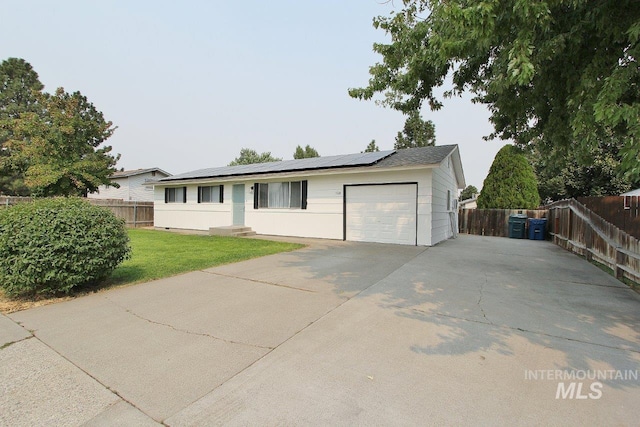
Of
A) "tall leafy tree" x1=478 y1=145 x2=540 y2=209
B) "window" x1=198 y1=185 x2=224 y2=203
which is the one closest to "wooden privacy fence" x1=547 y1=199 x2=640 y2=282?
"tall leafy tree" x1=478 y1=145 x2=540 y2=209

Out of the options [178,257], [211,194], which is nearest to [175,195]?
[211,194]

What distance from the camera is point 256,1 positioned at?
787 cm

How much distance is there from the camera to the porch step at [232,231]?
42.1 ft

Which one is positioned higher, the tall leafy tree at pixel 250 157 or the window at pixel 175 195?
the tall leafy tree at pixel 250 157

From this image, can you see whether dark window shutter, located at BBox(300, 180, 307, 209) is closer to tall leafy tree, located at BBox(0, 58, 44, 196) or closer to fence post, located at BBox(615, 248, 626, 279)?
fence post, located at BBox(615, 248, 626, 279)

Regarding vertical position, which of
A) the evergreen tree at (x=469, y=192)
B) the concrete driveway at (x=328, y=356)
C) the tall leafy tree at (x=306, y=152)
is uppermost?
the tall leafy tree at (x=306, y=152)

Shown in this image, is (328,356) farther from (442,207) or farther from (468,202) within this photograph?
(468,202)

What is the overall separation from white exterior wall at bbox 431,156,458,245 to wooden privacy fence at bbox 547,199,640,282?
4035mm

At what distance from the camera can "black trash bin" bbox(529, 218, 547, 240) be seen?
13758mm

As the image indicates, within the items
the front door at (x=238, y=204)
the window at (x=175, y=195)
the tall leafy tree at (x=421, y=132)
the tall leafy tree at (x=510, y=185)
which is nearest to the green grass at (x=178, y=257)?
the front door at (x=238, y=204)

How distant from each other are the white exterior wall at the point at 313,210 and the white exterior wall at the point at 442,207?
0.56m

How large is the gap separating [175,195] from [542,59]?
17692mm

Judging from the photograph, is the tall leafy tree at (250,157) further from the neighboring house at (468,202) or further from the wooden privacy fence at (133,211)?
the neighboring house at (468,202)

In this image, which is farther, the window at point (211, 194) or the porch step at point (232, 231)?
the window at point (211, 194)
